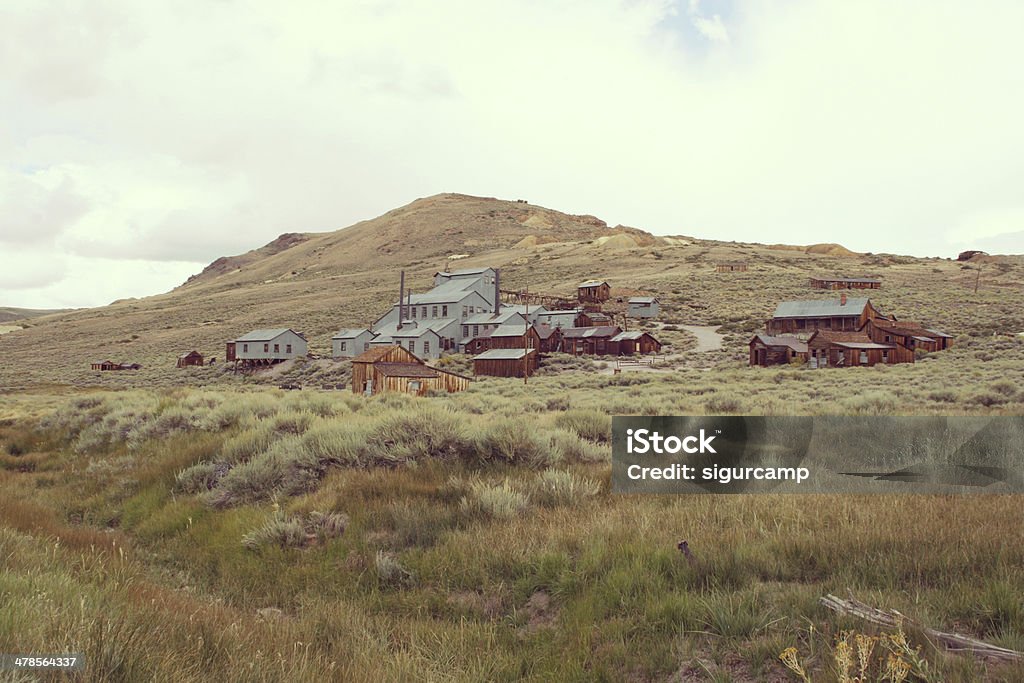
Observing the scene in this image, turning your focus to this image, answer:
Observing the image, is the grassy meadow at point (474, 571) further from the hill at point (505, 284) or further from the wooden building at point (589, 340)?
the wooden building at point (589, 340)

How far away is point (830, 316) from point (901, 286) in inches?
1553

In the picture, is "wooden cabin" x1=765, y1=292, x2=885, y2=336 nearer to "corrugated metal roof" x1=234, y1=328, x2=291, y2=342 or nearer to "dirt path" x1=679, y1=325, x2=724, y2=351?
"dirt path" x1=679, y1=325, x2=724, y2=351

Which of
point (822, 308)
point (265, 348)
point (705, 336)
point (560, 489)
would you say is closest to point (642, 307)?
point (705, 336)

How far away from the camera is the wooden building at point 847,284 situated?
3597 inches

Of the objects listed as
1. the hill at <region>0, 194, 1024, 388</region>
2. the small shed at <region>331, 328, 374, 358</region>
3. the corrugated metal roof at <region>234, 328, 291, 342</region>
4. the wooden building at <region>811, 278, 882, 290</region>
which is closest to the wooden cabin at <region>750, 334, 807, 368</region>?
the hill at <region>0, 194, 1024, 388</region>

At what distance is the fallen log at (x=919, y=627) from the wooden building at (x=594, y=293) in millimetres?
85297

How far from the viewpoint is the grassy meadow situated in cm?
390

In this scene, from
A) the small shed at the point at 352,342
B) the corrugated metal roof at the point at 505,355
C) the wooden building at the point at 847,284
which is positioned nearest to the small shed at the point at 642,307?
the corrugated metal roof at the point at 505,355

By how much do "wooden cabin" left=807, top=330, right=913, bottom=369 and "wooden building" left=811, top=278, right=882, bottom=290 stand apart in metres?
45.8

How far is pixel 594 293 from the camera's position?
296 feet

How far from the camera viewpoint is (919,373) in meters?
33.7

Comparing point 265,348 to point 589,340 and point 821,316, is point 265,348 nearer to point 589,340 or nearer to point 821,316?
point 589,340

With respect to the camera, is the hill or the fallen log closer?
the fallen log

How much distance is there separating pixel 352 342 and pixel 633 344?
31.9 m
